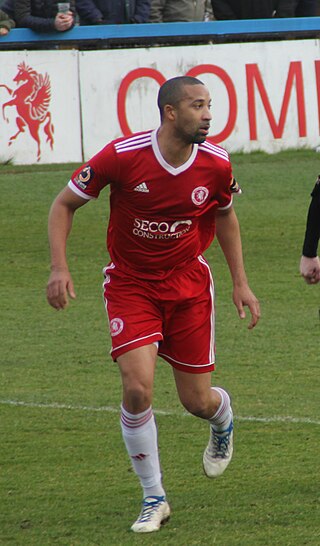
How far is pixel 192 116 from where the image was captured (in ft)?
19.7

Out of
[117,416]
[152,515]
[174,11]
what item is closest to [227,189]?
[152,515]

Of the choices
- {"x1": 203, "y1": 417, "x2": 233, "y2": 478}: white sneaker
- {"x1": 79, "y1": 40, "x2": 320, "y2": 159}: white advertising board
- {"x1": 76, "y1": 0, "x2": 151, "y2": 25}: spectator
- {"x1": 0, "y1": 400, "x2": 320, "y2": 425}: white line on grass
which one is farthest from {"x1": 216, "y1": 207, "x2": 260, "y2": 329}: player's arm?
{"x1": 76, "y1": 0, "x2": 151, "y2": 25}: spectator

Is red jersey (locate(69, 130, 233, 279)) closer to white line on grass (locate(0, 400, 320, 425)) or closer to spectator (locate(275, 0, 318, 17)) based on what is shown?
white line on grass (locate(0, 400, 320, 425))

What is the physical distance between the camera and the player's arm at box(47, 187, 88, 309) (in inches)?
233

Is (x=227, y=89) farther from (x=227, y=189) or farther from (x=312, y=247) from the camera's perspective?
(x=227, y=189)

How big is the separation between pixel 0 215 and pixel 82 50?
3.03 m

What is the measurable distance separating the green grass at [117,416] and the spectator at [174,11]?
442cm

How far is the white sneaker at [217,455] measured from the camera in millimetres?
6539

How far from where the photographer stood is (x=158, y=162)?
609 cm

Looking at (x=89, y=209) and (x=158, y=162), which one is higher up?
(x=158, y=162)

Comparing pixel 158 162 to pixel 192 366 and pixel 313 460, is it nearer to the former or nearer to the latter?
pixel 192 366

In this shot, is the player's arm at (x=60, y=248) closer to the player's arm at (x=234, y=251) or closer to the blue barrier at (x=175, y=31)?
the player's arm at (x=234, y=251)

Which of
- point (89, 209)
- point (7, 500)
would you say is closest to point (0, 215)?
point (89, 209)

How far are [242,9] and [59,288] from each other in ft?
42.8
